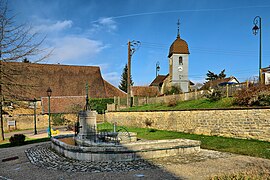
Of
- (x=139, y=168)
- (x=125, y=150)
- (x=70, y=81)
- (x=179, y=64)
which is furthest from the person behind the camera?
(x=179, y=64)

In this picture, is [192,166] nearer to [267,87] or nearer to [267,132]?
[267,132]

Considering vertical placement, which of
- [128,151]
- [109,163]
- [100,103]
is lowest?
[109,163]

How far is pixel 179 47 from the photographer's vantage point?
3809cm

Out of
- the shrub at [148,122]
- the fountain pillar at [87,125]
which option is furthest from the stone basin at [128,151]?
the shrub at [148,122]

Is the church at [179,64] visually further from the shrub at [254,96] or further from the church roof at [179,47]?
the shrub at [254,96]

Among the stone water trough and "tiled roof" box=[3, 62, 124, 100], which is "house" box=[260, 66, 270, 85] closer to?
the stone water trough

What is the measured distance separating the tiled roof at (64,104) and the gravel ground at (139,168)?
22.9 metres

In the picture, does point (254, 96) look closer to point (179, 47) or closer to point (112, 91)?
point (112, 91)

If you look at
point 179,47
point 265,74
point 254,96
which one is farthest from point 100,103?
point 254,96

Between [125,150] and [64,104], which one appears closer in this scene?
[125,150]

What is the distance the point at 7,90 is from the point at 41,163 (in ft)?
35.5

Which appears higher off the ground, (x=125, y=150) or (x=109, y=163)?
(x=125, y=150)

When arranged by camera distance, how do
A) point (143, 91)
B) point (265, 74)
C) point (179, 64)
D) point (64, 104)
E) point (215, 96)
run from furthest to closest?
point (143, 91) < point (179, 64) < point (64, 104) < point (215, 96) < point (265, 74)

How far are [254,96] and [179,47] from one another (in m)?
28.5
